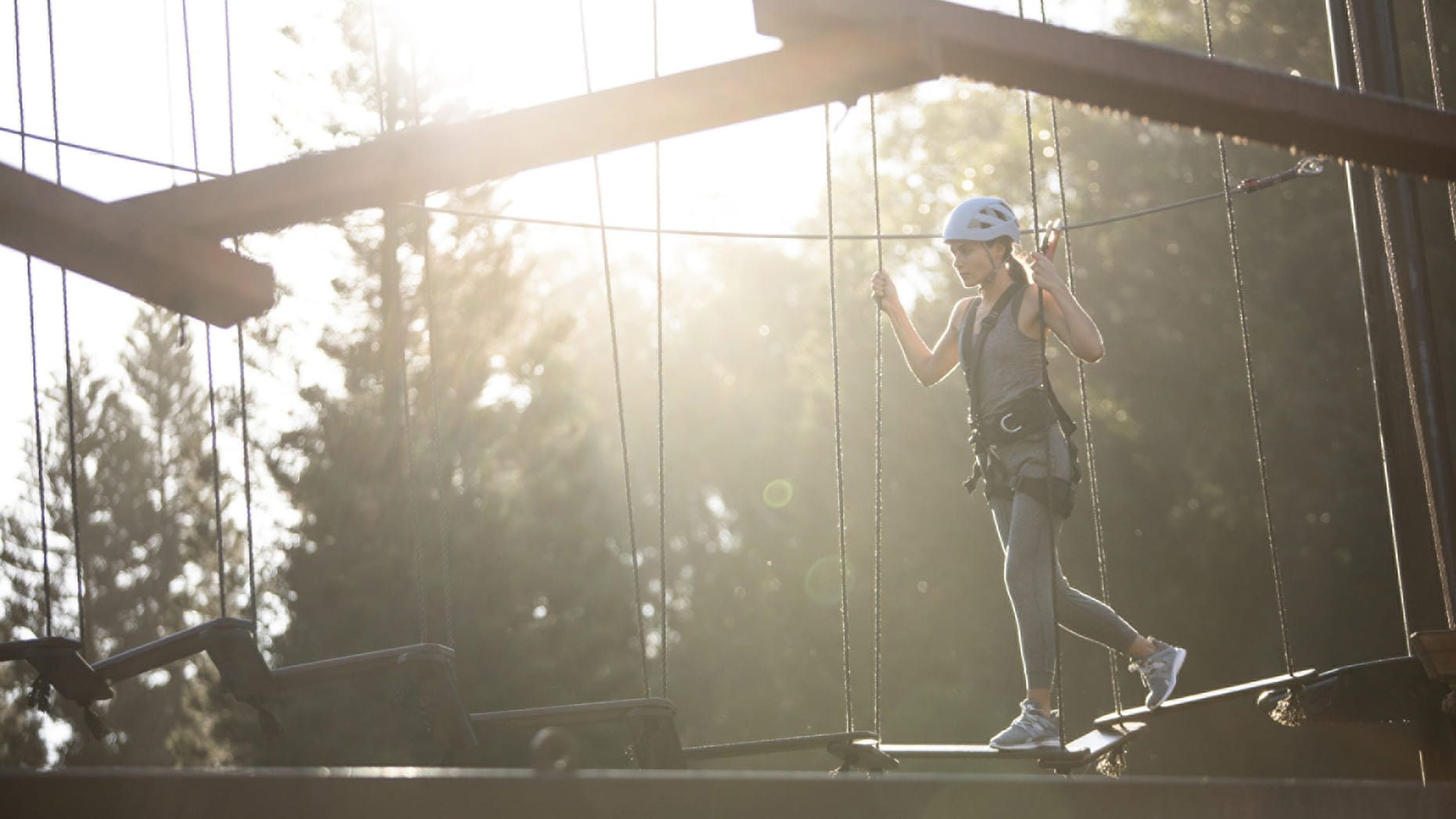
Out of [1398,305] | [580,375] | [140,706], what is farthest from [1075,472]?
[140,706]

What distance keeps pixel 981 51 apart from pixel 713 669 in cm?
2762

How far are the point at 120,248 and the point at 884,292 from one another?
8.15ft

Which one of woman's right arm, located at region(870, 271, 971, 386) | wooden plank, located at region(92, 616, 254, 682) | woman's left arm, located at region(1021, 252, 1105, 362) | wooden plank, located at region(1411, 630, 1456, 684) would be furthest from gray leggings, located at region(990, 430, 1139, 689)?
wooden plank, located at region(92, 616, 254, 682)

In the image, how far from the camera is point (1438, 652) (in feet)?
18.4

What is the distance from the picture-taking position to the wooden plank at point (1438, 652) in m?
5.55

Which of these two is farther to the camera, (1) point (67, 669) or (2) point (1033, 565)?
(1) point (67, 669)

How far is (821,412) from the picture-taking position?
29.9 metres

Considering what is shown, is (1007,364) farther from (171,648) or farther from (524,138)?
(171,648)

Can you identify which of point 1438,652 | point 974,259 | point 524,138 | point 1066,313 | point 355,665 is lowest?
point 1438,652

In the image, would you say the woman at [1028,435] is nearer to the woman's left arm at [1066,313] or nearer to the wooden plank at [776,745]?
the woman's left arm at [1066,313]

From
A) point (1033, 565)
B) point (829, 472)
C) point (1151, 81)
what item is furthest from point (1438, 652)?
point (829, 472)

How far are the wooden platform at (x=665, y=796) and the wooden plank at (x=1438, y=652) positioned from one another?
3.05 m

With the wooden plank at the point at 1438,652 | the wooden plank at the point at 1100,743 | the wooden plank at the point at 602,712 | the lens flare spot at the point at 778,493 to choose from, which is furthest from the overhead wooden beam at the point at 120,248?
the lens flare spot at the point at 778,493

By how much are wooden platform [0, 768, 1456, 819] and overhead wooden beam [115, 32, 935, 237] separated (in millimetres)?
2142
